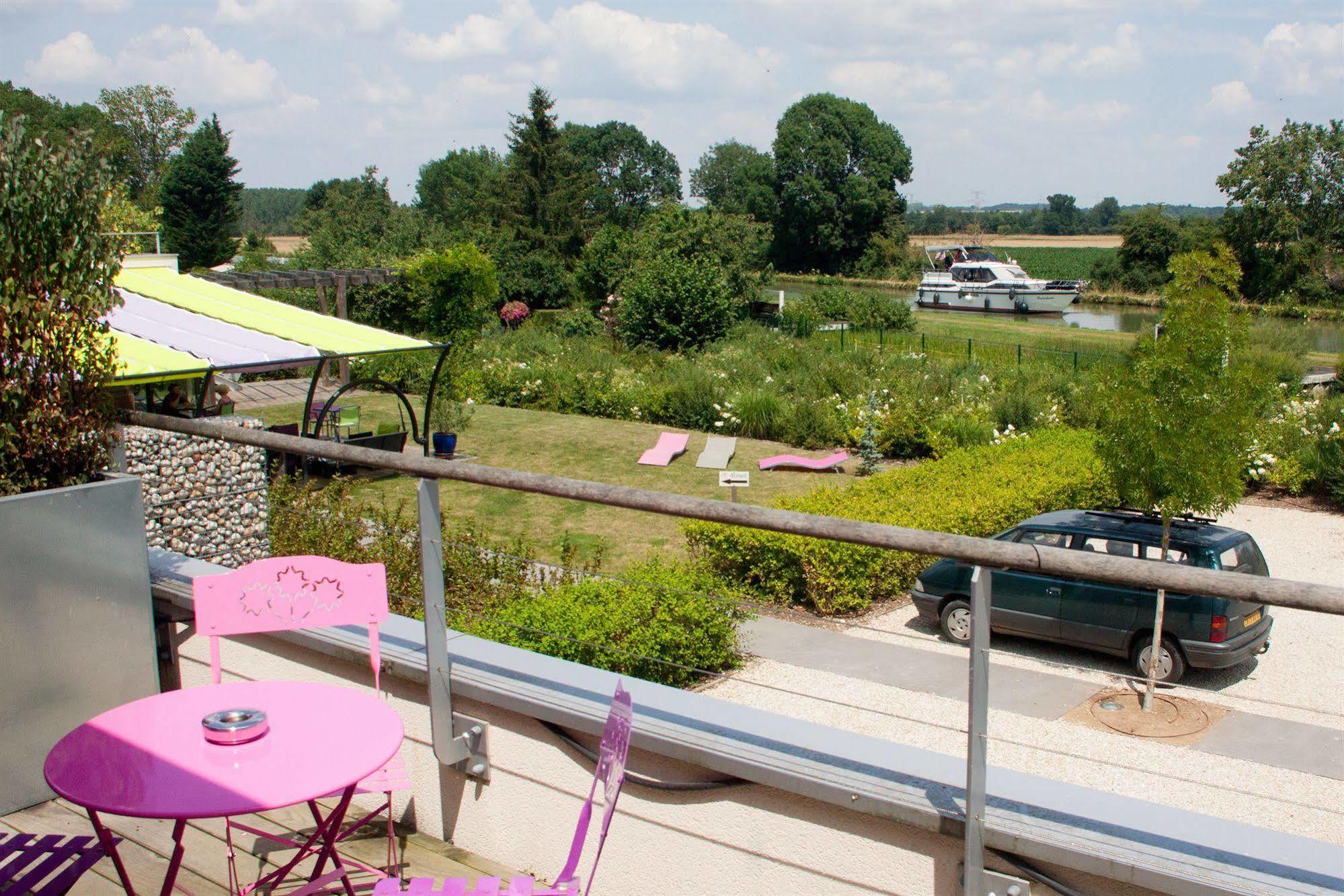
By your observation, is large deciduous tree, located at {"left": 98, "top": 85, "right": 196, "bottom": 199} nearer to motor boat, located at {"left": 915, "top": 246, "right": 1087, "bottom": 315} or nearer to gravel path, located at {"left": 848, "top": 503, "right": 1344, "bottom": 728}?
motor boat, located at {"left": 915, "top": 246, "right": 1087, "bottom": 315}

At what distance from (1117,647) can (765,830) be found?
22.7 feet

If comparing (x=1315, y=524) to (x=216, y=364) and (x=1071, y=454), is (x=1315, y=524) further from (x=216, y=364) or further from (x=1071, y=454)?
(x=216, y=364)

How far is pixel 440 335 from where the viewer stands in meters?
27.5

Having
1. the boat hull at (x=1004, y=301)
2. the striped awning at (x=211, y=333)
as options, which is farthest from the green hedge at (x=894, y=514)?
the boat hull at (x=1004, y=301)

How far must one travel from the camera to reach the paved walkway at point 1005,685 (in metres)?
6.93

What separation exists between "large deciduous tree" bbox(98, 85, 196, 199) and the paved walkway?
78.8 meters

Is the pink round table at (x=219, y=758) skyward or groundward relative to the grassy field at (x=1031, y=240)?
groundward

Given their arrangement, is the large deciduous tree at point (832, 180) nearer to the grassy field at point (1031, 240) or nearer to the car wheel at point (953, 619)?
the grassy field at point (1031, 240)

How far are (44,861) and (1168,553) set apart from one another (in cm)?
836

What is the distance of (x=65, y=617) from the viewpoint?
12.0ft

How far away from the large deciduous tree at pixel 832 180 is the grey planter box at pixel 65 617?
8720 cm

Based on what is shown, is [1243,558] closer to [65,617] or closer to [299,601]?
[299,601]

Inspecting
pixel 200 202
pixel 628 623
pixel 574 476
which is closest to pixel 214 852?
pixel 628 623

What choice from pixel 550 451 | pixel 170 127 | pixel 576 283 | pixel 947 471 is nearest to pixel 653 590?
pixel 947 471
